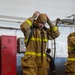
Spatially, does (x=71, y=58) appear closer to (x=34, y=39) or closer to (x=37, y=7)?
(x=34, y=39)

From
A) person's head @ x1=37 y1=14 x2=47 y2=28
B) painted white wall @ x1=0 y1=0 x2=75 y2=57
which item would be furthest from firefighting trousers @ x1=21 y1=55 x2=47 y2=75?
painted white wall @ x1=0 y1=0 x2=75 y2=57

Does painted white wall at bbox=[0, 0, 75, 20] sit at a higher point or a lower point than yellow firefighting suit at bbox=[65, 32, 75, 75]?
higher

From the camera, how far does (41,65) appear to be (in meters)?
3.43

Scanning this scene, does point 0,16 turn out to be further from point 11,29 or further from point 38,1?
point 38,1

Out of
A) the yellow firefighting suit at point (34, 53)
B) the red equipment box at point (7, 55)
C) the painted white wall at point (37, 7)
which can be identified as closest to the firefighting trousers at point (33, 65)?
the yellow firefighting suit at point (34, 53)

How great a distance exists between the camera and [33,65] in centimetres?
336

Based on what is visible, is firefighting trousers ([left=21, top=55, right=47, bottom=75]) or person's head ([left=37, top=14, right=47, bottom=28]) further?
person's head ([left=37, top=14, right=47, bottom=28])

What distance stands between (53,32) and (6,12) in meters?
1.93

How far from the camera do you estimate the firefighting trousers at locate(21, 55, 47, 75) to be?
333 centimetres

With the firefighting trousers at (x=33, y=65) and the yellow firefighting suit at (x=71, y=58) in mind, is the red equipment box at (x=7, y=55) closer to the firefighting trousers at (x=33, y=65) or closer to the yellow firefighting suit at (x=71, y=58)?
the firefighting trousers at (x=33, y=65)

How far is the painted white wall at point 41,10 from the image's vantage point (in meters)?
5.19

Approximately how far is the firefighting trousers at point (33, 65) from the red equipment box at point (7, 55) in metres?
0.89

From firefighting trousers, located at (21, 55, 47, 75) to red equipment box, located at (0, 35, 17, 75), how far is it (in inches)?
35.2

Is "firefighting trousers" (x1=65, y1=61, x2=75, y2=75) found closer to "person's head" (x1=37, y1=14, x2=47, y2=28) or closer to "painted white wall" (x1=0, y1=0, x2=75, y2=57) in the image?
"person's head" (x1=37, y1=14, x2=47, y2=28)
